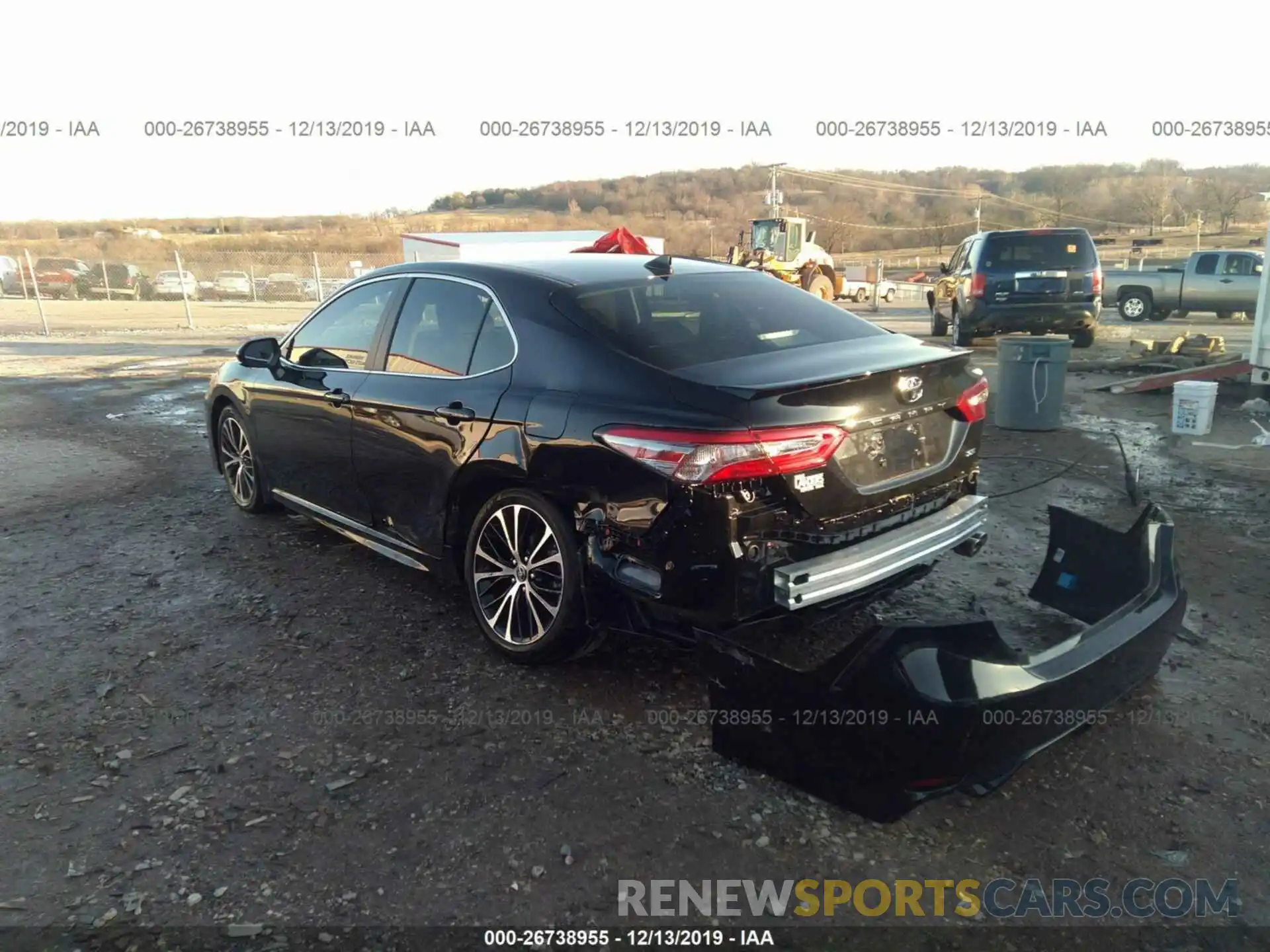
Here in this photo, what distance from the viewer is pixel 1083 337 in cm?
1428

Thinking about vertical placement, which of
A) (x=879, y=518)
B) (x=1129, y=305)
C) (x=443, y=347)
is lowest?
(x=1129, y=305)

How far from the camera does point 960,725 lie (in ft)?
8.36

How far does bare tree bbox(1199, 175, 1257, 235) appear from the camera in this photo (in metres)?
61.8

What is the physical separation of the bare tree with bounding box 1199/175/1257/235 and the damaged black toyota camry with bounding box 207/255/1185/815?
226 ft

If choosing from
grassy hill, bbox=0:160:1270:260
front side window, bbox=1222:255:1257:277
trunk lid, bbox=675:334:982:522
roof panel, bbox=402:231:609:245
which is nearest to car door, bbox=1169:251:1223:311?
front side window, bbox=1222:255:1257:277

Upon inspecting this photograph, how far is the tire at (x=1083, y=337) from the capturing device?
14.0 m

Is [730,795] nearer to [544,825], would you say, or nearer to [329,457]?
[544,825]

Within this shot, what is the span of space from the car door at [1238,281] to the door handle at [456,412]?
868 inches

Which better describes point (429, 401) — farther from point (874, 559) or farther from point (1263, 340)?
point (1263, 340)

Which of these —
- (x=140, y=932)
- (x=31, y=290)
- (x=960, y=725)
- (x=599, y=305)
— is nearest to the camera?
(x=140, y=932)

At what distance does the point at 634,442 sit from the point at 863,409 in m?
0.83

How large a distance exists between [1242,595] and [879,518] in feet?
7.81

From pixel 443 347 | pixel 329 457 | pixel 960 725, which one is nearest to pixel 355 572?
pixel 329 457

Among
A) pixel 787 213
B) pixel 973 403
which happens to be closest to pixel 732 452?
pixel 973 403
